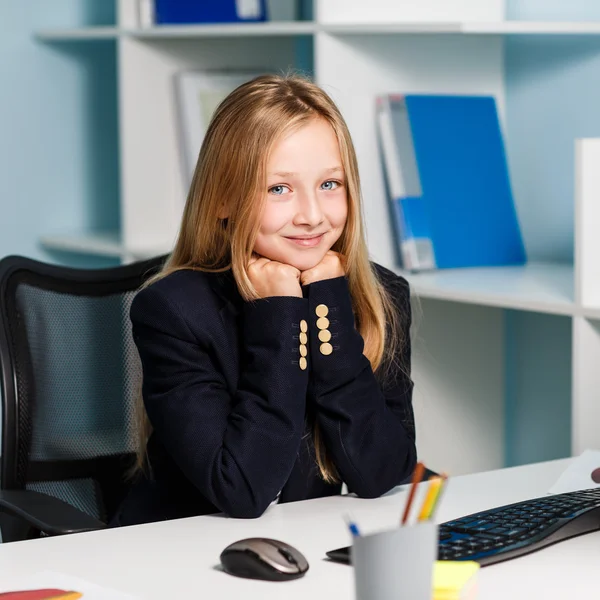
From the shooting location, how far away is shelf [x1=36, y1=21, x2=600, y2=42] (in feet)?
6.38

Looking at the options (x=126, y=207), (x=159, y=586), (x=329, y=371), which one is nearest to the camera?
(x=159, y=586)

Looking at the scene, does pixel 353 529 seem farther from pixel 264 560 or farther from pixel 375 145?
pixel 375 145

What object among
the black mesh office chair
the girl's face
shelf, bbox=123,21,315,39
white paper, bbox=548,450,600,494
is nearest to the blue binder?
shelf, bbox=123,21,315,39

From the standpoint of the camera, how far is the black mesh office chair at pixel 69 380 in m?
1.62

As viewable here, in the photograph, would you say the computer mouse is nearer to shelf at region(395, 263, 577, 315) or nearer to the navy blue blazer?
the navy blue blazer

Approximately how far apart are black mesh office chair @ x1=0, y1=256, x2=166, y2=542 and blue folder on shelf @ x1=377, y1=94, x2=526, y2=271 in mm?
636

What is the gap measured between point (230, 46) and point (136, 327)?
1.42 metres

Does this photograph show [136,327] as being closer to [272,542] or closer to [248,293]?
[248,293]

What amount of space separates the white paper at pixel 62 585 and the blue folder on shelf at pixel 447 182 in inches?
49.4

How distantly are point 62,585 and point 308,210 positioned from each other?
0.56 metres

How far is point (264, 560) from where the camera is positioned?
1.02 m

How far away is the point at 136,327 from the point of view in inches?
55.7

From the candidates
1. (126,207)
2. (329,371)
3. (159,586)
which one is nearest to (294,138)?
(329,371)

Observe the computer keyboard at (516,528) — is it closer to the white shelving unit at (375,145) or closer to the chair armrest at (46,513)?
the chair armrest at (46,513)
